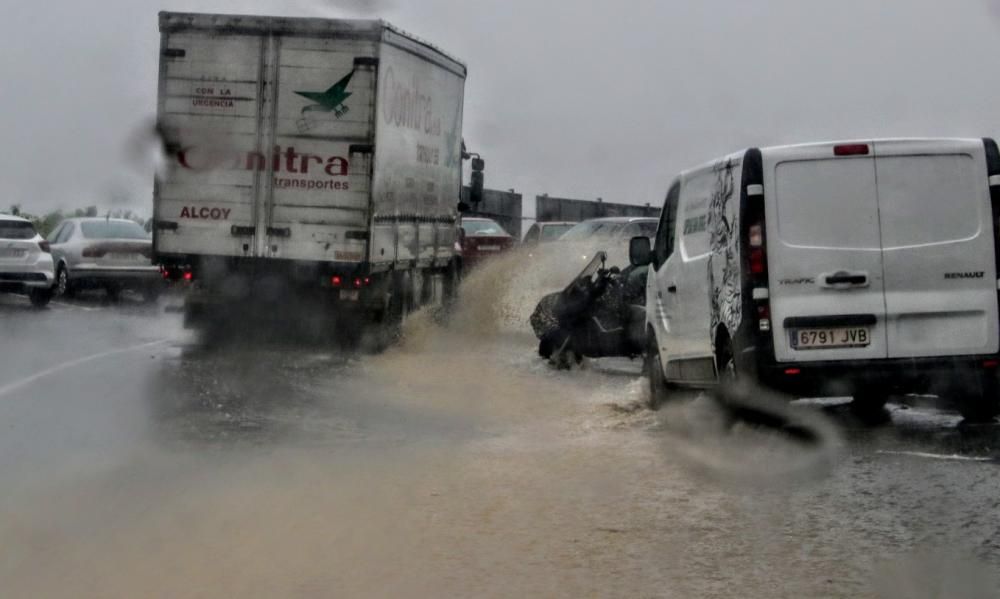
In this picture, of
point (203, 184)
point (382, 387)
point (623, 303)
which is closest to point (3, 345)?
point (203, 184)

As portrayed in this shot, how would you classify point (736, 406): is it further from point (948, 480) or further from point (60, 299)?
point (60, 299)

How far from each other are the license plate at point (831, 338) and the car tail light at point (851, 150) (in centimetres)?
110

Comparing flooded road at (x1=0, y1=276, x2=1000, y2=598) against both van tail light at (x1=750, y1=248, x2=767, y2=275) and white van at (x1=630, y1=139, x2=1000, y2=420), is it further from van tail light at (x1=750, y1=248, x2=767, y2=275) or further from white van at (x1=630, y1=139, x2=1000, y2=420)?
van tail light at (x1=750, y1=248, x2=767, y2=275)

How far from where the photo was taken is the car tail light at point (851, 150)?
9.96 meters

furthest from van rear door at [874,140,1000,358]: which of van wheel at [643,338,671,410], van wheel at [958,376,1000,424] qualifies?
van wheel at [643,338,671,410]

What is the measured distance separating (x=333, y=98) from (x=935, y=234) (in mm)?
9046

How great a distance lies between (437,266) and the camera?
73.5 feet

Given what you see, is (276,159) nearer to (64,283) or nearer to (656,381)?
(656,381)

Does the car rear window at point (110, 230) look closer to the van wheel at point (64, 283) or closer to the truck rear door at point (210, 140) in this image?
the van wheel at point (64, 283)

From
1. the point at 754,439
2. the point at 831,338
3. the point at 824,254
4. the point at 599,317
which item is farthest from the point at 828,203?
the point at 599,317

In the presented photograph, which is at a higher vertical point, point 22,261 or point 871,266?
point 22,261

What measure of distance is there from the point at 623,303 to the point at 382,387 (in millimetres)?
3244

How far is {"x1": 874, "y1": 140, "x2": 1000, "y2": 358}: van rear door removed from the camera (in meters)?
9.94

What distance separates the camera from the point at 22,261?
2620 centimetres
